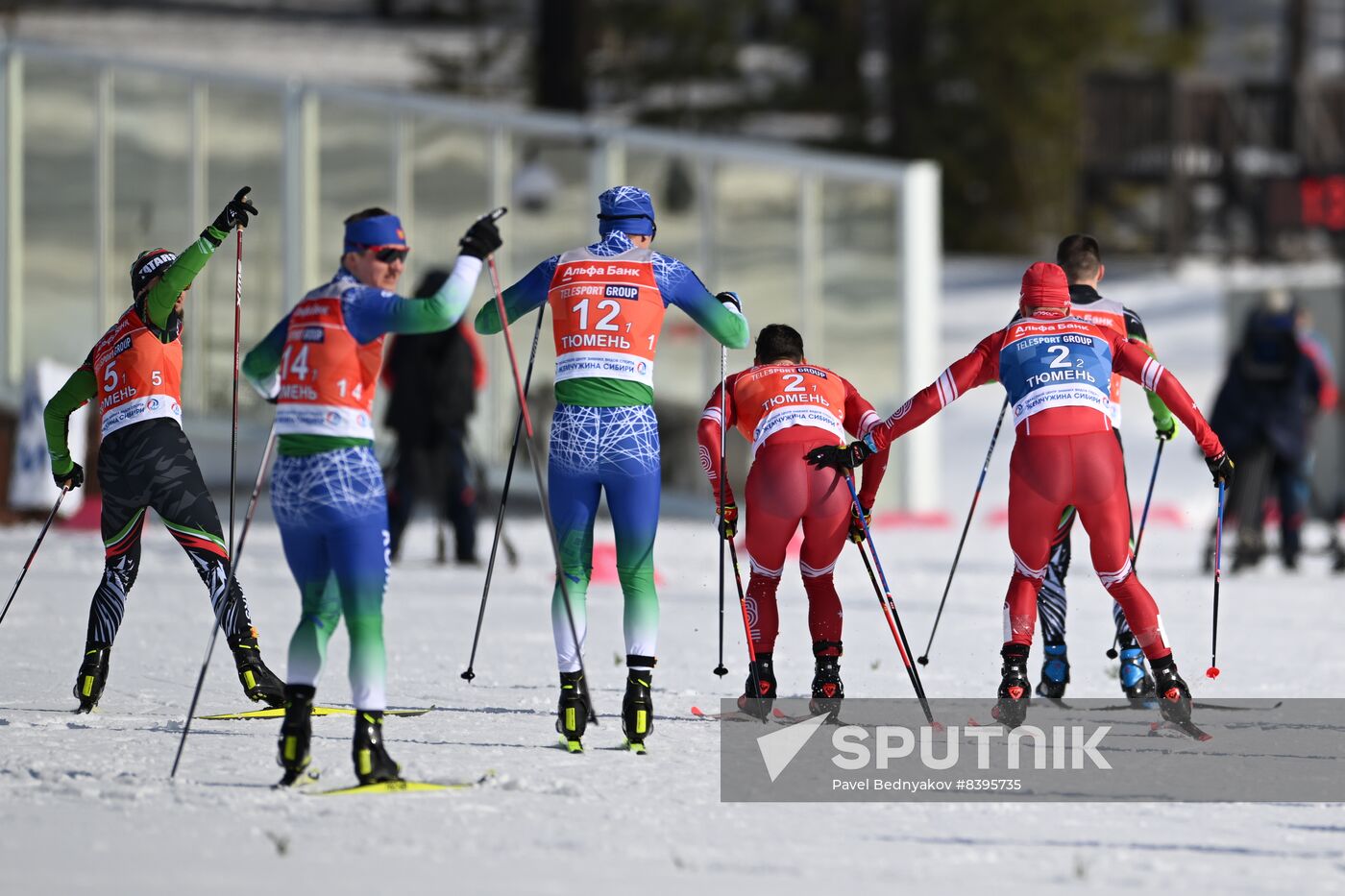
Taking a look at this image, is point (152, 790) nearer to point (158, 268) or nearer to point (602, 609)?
point (158, 268)

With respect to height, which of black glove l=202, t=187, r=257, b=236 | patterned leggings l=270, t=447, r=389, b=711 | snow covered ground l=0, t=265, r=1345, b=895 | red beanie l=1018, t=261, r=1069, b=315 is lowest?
snow covered ground l=0, t=265, r=1345, b=895

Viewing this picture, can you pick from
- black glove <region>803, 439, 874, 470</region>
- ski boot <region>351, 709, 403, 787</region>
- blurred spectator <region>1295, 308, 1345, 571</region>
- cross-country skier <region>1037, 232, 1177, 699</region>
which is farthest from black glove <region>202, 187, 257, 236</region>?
blurred spectator <region>1295, 308, 1345, 571</region>

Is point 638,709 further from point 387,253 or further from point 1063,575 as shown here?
point 1063,575

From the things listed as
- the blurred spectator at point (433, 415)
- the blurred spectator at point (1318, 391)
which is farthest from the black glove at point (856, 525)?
the blurred spectator at point (1318, 391)

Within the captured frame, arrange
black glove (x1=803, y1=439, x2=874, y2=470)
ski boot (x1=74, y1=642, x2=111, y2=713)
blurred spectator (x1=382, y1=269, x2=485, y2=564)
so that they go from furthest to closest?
blurred spectator (x1=382, y1=269, x2=485, y2=564), ski boot (x1=74, y1=642, x2=111, y2=713), black glove (x1=803, y1=439, x2=874, y2=470)

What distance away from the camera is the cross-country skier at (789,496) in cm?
838

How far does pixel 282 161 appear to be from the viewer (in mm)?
19719

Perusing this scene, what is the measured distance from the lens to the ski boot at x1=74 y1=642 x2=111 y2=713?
8.44 metres

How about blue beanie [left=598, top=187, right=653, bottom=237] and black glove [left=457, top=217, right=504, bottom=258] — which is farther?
blue beanie [left=598, top=187, right=653, bottom=237]

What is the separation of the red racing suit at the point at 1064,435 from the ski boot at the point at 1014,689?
0.05m

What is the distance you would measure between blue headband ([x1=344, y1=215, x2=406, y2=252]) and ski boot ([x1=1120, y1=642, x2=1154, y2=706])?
342 centimetres

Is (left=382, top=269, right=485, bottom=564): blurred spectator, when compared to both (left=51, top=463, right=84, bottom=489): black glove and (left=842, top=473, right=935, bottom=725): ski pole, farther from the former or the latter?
(left=842, top=473, right=935, bottom=725): ski pole

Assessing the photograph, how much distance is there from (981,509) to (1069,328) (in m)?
11.8

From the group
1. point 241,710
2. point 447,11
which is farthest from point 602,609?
point 447,11
